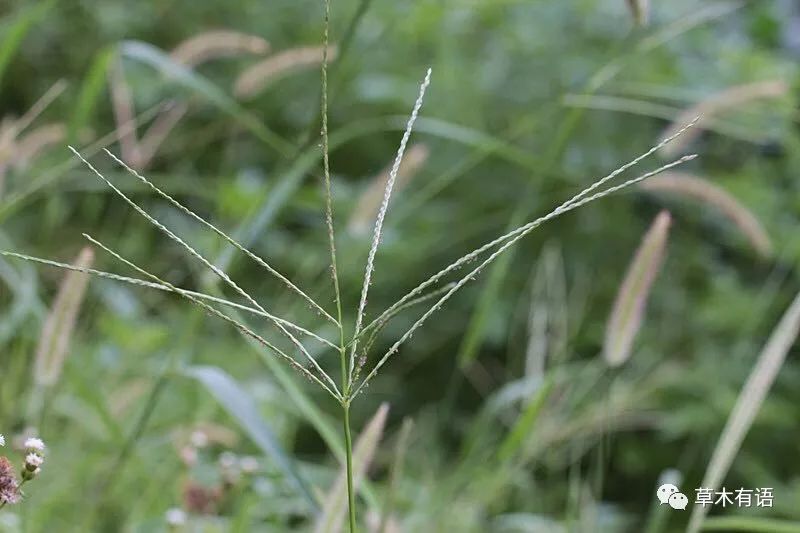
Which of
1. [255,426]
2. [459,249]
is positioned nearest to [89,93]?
[255,426]

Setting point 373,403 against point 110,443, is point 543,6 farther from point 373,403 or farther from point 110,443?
point 110,443

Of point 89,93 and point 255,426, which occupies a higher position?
point 89,93

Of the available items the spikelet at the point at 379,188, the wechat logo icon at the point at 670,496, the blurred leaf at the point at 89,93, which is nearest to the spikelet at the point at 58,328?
the blurred leaf at the point at 89,93

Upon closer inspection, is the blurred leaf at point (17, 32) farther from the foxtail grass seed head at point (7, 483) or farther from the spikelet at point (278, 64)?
the foxtail grass seed head at point (7, 483)

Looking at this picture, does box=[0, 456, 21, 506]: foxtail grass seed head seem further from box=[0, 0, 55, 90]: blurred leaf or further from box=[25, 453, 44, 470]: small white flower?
box=[0, 0, 55, 90]: blurred leaf

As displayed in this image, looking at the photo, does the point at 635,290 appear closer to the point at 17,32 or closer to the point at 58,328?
the point at 58,328

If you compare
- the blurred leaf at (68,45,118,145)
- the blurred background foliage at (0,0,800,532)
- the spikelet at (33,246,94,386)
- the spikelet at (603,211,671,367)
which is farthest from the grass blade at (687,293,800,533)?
the blurred leaf at (68,45,118,145)

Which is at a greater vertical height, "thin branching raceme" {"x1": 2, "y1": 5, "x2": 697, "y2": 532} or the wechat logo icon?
the wechat logo icon
